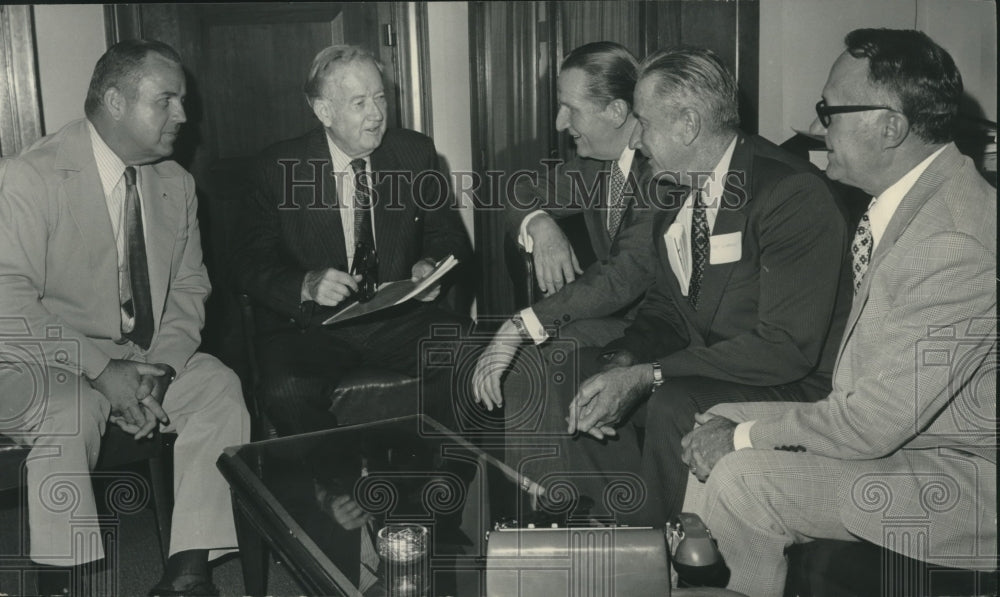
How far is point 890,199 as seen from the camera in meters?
1.75

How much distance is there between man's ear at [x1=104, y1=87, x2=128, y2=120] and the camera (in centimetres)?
249

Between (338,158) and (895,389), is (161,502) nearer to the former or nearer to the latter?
(338,158)

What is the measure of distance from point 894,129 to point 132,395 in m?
2.01

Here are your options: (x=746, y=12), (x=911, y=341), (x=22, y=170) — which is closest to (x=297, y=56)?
(x=22, y=170)

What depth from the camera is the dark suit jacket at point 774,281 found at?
199cm

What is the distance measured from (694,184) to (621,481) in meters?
0.84

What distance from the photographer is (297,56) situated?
3.36 metres

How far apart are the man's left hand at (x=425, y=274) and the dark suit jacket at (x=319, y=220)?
13 cm

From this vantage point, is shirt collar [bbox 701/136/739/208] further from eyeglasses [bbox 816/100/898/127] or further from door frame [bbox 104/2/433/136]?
door frame [bbox 104/2/433/136]

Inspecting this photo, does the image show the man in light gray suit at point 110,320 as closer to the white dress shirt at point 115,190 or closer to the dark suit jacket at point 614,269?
the white dress shirt at point 115,190

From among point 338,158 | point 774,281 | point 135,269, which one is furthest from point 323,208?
point 774,281

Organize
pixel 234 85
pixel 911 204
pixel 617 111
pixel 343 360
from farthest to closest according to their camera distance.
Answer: pixel 234 85
pixel 343 360
pixel 617 111
pixel 911 204

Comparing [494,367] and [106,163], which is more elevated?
[106,163]

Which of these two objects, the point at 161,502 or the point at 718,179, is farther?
the point at 161,502
